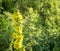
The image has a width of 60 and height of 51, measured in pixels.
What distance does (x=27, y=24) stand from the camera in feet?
36.9

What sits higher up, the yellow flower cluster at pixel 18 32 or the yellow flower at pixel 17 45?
the yellow flower cluster at pixel 18 32

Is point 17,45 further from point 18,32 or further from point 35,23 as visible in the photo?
point 35,23

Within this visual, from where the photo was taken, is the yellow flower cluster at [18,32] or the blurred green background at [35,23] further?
the blurred green background at [35,23]

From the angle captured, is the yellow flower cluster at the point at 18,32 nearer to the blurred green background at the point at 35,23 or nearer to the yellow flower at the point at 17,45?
the yellow flower at the point at 17,45

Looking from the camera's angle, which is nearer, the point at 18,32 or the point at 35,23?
the point at 18,32

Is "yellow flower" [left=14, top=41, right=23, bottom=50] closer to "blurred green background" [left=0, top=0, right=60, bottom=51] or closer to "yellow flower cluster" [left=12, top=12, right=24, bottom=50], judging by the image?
"yellow flower cluster" [left=12, top=12, right=24, bottom=50]

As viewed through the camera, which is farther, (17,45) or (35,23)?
(35,23)

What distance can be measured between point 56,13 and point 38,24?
1514 millimetres

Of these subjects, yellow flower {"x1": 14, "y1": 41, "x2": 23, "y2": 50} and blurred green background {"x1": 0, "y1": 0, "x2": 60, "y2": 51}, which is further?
blurred green background {"x1": 0, "y1": 0, "x2": 60, "y2": 51}

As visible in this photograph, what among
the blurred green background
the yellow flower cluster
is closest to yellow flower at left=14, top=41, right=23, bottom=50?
the yellow flower cluster

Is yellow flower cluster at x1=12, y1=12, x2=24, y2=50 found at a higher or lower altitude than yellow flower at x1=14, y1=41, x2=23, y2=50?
higher

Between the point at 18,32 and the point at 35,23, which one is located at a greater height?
the point at 18,32

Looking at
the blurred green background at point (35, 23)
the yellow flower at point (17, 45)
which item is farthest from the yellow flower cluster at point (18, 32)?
the blurred green background at point (35, 23)

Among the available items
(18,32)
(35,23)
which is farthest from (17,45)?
(35,23)
